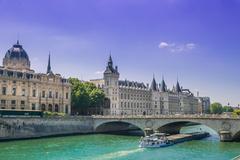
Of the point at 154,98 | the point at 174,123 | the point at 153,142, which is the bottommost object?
the point at 153,142

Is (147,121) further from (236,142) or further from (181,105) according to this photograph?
(181,105)

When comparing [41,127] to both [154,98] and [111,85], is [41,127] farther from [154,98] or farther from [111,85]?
[154,98]

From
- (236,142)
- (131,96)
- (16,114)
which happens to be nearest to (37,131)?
(16,114)

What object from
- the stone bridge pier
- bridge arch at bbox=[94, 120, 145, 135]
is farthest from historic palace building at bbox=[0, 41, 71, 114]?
the stone bridge pier

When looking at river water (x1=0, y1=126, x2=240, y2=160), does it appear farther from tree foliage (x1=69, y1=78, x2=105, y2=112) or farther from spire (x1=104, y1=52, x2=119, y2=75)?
spire (x1=104, y1=52, x2=119, y2=75)

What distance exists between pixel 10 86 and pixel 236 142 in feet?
188

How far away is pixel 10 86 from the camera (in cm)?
8706

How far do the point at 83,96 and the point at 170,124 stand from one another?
37192 mm

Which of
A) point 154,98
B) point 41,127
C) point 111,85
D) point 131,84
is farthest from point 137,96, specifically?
point 41,127

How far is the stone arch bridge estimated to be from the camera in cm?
6078

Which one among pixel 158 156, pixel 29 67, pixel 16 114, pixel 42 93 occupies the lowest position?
pixel 158 156

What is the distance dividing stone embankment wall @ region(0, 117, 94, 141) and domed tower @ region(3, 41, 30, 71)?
96.8ft

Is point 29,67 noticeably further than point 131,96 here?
No

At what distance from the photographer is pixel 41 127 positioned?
74188 millimetres
